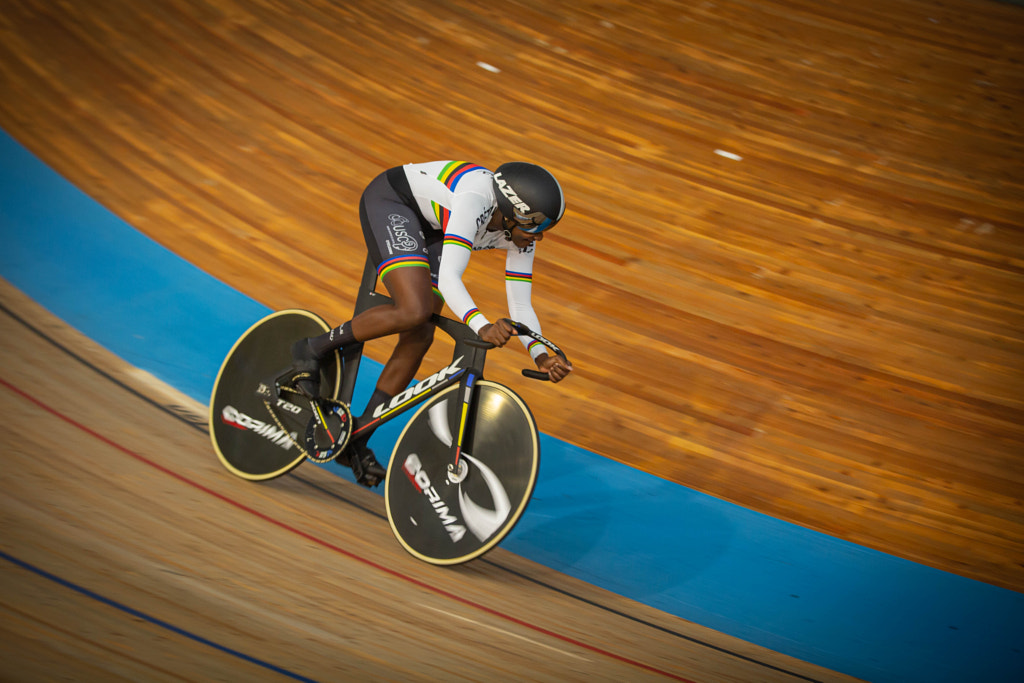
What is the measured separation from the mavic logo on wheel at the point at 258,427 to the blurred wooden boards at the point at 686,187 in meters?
1.11

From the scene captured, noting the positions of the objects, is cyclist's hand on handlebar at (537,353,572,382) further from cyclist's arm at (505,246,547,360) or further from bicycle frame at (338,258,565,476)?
cyclist's arm at (505,246,547,360)

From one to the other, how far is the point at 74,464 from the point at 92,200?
247cm

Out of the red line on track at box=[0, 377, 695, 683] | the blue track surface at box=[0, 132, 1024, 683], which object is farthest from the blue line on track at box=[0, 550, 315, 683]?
the blue track surface at box=[0, 132, 1024, 683]

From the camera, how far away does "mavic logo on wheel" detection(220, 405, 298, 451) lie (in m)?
2.67

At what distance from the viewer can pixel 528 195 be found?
2.20 meters

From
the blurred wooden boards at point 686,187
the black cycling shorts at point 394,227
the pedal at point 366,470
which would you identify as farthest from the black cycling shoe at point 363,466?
the blurred wooden boards at point 686,187

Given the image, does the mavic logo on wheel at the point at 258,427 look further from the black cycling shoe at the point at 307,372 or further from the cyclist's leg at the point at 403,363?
the cyclist's leg at the point at 403,363

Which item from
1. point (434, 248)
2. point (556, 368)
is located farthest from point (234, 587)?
point (434, 248)

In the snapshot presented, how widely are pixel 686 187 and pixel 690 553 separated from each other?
2.87 meters

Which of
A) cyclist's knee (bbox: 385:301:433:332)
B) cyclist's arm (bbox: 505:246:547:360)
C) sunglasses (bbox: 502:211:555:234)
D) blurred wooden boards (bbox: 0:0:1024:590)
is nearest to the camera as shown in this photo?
sunglasses (bbox: 502:211:555:234)

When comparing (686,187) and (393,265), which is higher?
(686,187)

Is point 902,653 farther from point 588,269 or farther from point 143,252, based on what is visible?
point 143,252

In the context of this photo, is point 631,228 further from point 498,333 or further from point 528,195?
point 498,333

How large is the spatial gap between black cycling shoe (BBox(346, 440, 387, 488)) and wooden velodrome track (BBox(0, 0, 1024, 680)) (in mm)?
162
